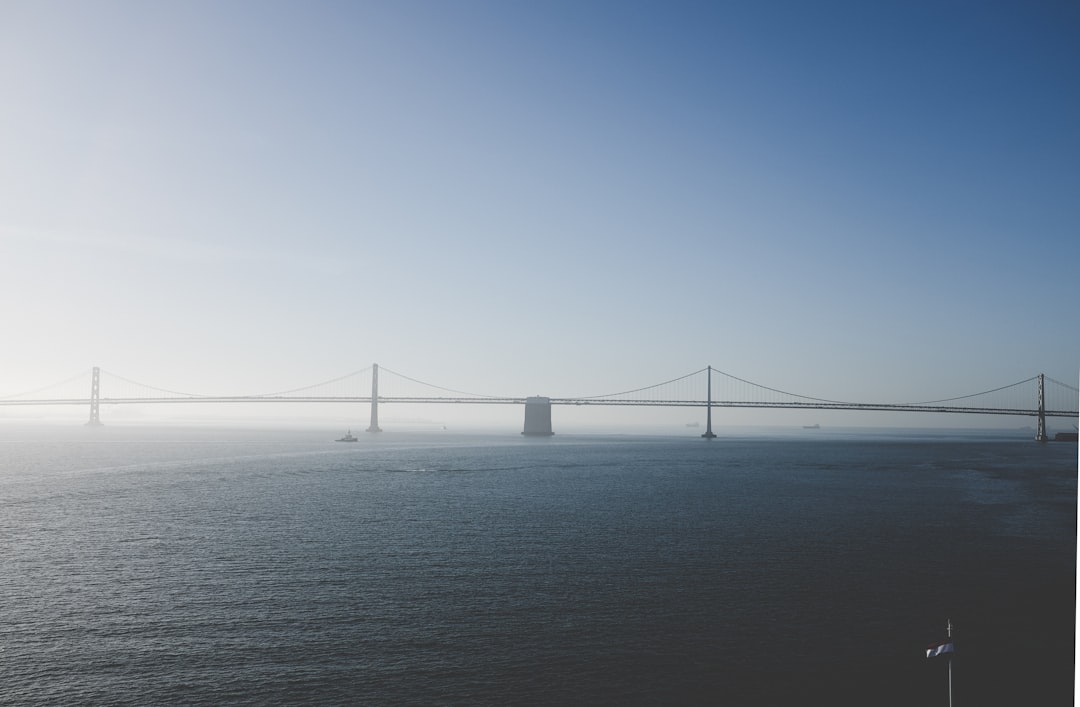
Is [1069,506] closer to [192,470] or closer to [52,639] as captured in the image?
[52,639]

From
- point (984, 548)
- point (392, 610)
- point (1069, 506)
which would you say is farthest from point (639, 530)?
point (1069, 506)

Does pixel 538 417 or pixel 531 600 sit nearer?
pixel 531 600

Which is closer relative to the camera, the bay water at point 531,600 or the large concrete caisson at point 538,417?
the bay water at point 531,600

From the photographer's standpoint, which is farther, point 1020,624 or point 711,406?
point 711,406

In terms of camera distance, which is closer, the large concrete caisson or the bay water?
the bay water
